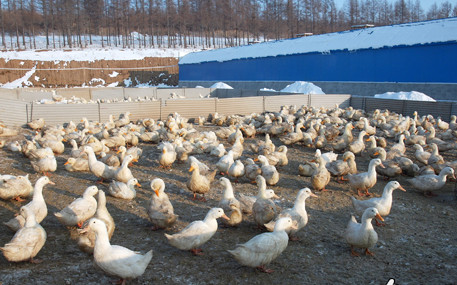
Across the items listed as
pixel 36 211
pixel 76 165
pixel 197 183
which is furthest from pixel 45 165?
pixel 197 183

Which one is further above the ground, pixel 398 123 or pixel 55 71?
pixel 55 71

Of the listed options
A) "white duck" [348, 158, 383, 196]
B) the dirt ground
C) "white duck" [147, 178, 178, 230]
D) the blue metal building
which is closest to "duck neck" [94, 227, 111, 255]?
the dirt ground

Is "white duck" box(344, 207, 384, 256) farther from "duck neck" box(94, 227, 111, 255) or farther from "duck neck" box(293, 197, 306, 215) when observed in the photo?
"duck neck" box(94, 227, 111, 255)

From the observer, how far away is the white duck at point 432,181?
8.48 m

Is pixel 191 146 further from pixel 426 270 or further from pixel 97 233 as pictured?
pixel 426 270

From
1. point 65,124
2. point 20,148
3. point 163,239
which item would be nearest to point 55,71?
point 65,124

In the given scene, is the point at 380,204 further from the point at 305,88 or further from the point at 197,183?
the point at 305,88

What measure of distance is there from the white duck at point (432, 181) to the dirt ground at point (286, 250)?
0.26 metres

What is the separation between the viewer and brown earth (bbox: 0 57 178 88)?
47000mm

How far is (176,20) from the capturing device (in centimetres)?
8662

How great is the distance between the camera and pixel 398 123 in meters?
15.1

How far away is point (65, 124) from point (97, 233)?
12381mm

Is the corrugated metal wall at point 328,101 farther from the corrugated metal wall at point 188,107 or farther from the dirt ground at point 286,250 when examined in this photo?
the dirt ground at point 286,250

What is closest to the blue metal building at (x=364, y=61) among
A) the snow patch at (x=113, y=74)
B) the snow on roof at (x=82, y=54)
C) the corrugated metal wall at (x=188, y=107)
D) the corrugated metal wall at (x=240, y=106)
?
the corrugated metal wall at (x=188, y=107)
